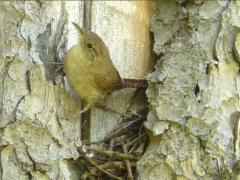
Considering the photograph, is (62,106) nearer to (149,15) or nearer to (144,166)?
(144,166)

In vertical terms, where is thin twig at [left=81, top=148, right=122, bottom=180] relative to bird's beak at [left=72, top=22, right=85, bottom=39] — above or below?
below

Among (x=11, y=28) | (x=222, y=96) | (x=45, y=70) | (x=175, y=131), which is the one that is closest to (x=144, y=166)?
(x=175, y=131)

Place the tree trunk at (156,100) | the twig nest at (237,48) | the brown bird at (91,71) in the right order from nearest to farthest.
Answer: the tree trunk at (156,100), the twig nest at (237,48), the brown bird at (91,71)

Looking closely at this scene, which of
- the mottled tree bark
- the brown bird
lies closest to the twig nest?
the mottled tree bark

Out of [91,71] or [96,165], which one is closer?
[96,165]

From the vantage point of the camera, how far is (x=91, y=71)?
11.6 ft

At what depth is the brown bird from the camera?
11.2 feet

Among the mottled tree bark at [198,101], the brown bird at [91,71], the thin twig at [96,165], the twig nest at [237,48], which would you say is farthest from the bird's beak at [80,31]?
the twig nest at [237,48]

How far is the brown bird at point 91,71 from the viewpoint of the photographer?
341 cm

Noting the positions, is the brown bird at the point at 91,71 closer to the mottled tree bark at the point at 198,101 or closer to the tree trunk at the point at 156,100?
the tree trunk at the point at 156,100

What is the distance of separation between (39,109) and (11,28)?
471 mm

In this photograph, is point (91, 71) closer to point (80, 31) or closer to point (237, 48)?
point (80, 31)

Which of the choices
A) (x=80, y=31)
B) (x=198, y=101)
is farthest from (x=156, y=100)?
(x=80, y=31)

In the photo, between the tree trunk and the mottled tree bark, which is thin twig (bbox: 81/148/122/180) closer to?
the tree trunk
